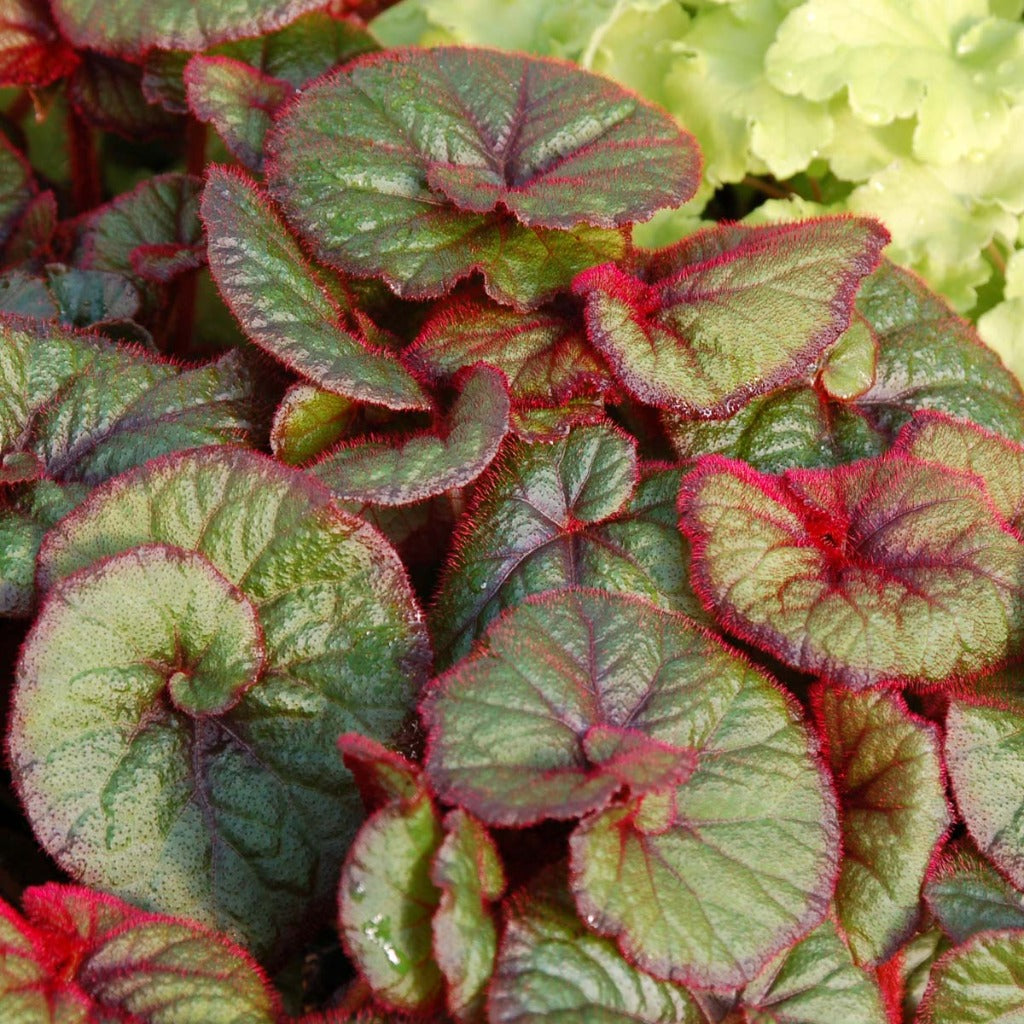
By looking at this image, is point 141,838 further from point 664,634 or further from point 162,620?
point 664,634

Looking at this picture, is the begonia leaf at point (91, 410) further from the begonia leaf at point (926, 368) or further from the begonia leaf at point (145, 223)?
the begonia leaf at point (926, 368)

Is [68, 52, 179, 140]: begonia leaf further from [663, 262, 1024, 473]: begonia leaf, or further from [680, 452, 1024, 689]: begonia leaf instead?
[680, 452, 1024, 689]: begonia leaf

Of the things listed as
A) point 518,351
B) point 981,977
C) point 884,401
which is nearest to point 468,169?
point 518,351

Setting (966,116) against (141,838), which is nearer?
(141,838)

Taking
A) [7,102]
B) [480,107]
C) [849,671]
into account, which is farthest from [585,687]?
[7,102]

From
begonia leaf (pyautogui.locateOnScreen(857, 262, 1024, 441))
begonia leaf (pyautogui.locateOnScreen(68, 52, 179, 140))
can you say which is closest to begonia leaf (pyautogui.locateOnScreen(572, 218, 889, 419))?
begonia leaf (pyautogui.locateOnScreen(857, 262, 1024, 441))

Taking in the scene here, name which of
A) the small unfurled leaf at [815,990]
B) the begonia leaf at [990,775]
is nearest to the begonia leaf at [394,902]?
the small unfurled leaf at [815,990]
